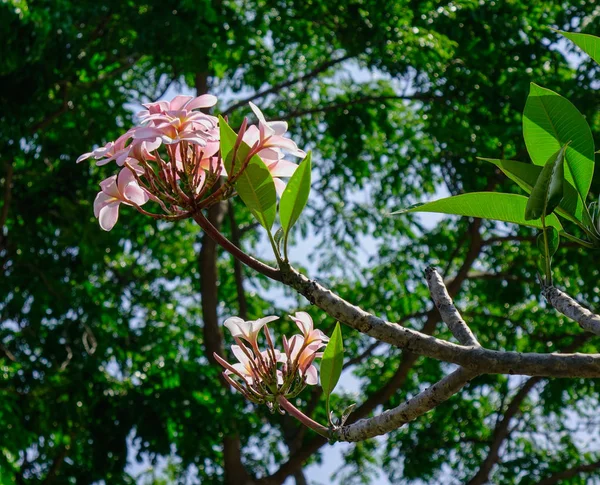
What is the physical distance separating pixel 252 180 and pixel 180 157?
12 centimetres

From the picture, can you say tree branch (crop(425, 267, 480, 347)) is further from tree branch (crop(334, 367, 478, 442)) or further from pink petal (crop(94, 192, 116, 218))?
pink petal (crop(94, 192, 116, 218))

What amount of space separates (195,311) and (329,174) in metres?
1.87

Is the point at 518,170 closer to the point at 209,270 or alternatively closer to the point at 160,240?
the point at 209,270

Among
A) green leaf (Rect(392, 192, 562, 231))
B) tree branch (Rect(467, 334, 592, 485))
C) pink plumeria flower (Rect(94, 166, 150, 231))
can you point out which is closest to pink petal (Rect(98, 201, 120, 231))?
pink plumeria flower (Rect(94, 166, 150, 231))

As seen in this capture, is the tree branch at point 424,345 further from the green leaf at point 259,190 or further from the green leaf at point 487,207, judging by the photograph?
the green leaf at point 487,207

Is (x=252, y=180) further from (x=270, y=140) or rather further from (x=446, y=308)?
(x=446, y=308)

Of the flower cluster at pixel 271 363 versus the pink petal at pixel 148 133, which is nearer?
the pink petal at pixel 148 133

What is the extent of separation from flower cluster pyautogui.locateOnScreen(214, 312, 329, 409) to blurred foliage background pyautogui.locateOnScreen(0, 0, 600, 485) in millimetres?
3942

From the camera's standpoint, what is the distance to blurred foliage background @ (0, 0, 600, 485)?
5.72m

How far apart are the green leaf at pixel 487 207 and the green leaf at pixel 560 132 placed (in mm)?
71

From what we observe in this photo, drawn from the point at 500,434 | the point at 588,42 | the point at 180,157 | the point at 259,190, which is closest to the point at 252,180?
the point at 259,190

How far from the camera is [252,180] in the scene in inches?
39.2

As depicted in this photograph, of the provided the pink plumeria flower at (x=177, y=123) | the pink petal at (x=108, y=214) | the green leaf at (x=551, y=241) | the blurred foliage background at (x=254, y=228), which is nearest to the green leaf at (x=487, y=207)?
the green leaf at (x=551, y=241)

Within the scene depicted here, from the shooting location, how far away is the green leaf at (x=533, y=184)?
1110mm
